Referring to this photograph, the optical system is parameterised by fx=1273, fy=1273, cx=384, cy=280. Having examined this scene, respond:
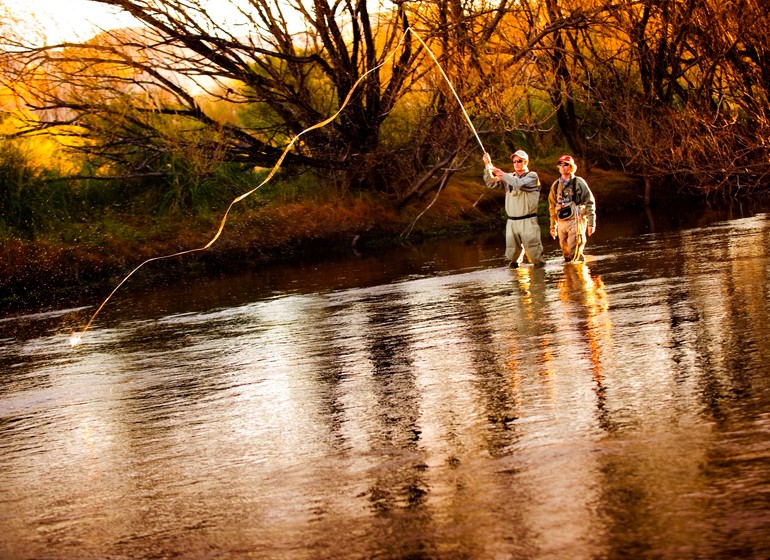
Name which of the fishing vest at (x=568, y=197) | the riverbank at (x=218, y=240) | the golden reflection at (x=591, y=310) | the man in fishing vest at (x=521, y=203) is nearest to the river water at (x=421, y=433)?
the golden reflection at (x=591, y=310)

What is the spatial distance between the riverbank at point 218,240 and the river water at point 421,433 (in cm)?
1389

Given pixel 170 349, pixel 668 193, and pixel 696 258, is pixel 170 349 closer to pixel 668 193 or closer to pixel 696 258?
pixel 696 258

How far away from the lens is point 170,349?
14.3 meters

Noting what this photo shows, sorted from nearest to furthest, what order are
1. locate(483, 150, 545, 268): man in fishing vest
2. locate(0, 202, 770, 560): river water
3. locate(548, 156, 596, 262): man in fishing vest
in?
→ locate(0, 202, 770, 560): river water < locate(548, 156, 596, 262): man in fishing vest < locate(483, 150, 545, 268): man in fishing vest

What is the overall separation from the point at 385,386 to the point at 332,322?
5853 millimetres

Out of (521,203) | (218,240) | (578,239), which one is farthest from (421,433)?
(218,240)

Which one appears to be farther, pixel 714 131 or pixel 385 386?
pixel 714 131

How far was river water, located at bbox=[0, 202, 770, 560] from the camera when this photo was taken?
533cm

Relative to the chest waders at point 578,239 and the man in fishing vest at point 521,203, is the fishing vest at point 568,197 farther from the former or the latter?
the man in fishing vest at point 521,203

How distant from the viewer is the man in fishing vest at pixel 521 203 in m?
18.3

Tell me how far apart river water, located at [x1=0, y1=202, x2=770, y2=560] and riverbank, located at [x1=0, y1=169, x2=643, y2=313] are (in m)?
13.9

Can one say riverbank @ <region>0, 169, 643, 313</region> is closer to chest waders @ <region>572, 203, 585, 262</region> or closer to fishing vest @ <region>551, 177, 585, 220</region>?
chest waders @ <region>572, 203, 585, 262</region>

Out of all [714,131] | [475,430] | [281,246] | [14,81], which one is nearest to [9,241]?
[14,81]

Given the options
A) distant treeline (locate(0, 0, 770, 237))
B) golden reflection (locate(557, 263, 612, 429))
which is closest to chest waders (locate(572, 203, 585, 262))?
golden reflection (locate(557, 263, 612, 429))
